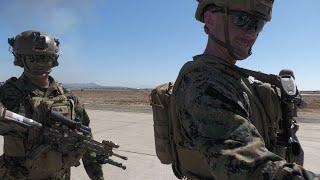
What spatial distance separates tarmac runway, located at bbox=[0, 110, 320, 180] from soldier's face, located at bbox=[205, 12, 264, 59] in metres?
4.81

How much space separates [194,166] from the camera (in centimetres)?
168

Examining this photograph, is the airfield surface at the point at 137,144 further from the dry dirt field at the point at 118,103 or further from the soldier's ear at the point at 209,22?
the soldier's ear at the point at 209,22

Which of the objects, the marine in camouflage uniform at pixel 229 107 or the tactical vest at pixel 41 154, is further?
the tactical vest at pixel 41 154

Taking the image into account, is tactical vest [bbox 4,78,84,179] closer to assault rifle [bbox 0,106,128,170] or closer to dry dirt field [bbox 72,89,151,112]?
assault rifle [bbox 0,106,128,170]

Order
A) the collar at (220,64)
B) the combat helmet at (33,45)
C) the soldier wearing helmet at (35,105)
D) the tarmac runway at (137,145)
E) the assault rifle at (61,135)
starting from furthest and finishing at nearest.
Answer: the tarmac runway at (137,145) → the combat helmet at (33,45) → the soldier wearing helmet at (35,105) → the assault rifle at (61,135) → the collar at (220,64)

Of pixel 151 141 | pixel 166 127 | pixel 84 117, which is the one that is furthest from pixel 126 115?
pixel 166 127

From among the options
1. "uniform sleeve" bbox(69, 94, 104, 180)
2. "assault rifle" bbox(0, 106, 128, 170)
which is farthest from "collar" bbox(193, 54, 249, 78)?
"uniform sleeve" bbox(69, 94, 104, 180)

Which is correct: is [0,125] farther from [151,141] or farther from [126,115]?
[126,115]

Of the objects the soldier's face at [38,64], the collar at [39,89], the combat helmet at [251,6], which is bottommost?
the collar at [39,89]

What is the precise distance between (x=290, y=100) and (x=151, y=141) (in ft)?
25.2

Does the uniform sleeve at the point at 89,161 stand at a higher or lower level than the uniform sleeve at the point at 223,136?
lower

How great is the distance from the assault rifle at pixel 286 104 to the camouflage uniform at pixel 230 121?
3 cm

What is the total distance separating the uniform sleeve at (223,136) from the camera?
1239 mm

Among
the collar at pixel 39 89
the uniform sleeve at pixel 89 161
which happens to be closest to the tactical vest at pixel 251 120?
the uniform sleeve at pixel 89 161
